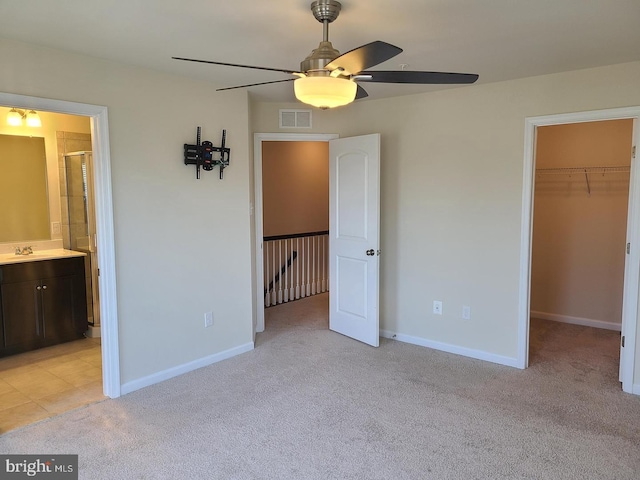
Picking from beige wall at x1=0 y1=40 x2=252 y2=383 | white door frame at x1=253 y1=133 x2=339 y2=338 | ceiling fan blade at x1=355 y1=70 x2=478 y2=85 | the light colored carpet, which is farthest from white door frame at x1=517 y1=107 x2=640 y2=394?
beige wall at x1=0 y1=40 x2=252 y2=383

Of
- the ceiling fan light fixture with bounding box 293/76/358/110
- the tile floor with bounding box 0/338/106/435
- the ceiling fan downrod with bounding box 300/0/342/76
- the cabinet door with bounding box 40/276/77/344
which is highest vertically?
the ceiling fan downrod with bounding box 300/0/342/76

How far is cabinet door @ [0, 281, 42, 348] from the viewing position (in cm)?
389

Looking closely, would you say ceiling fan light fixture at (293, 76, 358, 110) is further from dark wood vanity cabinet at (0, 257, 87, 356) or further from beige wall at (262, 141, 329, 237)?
beige wall at (262, 141, 329, 237)

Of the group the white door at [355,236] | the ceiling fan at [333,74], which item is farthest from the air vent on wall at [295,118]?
the ceiling fan at [333,74]

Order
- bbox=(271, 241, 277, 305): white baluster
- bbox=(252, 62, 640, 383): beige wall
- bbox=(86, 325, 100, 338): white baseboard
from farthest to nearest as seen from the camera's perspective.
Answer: bbox=(271, 241, 277, 305): white baluster → bbox=(86, 325, 100, 338): white baseboard → bbox=(252, 62, 640, 383): beige wall

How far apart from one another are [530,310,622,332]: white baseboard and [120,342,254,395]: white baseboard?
11.1 feet

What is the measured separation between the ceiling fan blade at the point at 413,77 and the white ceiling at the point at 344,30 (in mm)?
358

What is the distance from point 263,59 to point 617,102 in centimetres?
254

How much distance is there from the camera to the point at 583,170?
4750mm

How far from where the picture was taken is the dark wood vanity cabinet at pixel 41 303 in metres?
3.90

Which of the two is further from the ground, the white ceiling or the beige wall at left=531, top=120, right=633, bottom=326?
the white ceiling

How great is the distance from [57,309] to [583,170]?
5584 millimetres

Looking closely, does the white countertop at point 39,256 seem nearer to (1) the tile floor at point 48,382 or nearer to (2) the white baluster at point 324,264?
(1) the tile floor at point 48,382

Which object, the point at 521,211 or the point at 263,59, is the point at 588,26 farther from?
the point at 263,59
